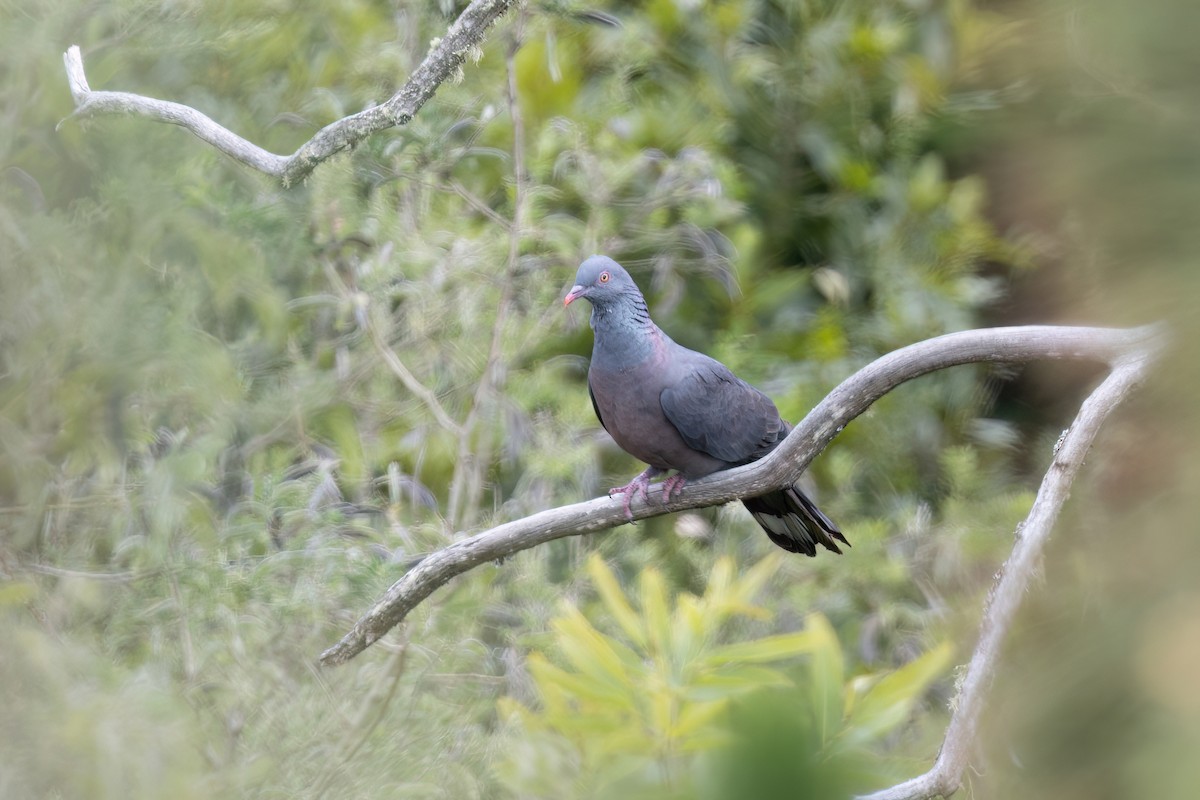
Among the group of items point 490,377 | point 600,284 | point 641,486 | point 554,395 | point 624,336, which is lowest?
point 554,395

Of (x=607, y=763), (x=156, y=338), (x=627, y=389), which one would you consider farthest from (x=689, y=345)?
(x=607, y=763)

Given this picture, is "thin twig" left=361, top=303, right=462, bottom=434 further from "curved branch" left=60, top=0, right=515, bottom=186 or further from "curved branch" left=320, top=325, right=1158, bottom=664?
"curved branch" left=60, top=0, right=515, bottom=186

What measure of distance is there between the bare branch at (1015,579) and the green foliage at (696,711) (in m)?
0.07

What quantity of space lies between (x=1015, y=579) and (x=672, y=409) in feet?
6.40

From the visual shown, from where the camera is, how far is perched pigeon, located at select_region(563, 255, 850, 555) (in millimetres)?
3041

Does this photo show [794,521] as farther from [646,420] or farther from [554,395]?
[554,395]

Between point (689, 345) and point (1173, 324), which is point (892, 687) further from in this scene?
point (689, 345)

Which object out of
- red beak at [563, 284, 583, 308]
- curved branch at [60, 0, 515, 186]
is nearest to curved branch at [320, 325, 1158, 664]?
red beak at [563, 284, 583, 308]

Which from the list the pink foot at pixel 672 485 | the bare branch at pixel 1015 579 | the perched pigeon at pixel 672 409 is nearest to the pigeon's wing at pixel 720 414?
the perched pigeon at pixel 672 409

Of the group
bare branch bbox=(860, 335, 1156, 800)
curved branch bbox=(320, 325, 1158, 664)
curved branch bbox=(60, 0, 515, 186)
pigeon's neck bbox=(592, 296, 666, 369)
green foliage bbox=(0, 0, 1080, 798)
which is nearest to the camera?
bare branch bbox=(860, 335, 1156, 800)

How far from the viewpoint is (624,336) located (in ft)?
10.3

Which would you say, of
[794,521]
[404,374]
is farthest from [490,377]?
[794,521]

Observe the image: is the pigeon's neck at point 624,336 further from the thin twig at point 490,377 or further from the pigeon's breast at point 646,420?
the thin twig at point 490,377

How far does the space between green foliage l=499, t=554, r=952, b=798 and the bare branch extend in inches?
2.8
